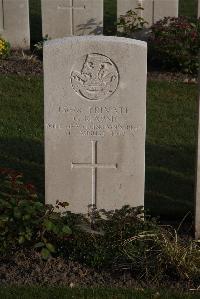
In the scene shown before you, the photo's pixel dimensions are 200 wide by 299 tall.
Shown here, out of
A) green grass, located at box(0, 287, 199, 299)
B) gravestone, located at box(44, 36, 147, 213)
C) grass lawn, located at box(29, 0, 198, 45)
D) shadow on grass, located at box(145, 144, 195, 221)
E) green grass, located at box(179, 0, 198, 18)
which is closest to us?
green grass, located at box(0, 287, 199, 299)

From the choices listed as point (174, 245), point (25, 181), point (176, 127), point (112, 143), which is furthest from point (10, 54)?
Result: point (174, 245)

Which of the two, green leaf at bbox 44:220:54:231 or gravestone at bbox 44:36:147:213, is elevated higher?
gravestone at bbox 44:36:147:213

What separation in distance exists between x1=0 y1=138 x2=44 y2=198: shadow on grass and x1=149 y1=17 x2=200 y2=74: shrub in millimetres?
3516

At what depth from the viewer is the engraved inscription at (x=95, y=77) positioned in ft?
20.3

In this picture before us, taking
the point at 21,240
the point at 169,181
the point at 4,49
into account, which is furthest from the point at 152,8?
the point at 21,240

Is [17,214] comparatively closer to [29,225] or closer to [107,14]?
[29,225]

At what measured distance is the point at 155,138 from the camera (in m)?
9.15

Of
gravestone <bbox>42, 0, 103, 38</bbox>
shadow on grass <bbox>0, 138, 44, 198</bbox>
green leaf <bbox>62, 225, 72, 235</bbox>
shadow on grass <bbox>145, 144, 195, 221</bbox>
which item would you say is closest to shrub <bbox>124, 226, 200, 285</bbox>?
green leaf <bbox>62, 225, 72, 235</bbox>

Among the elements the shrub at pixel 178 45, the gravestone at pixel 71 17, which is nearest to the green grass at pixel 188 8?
the gravestone at pixel 71 17

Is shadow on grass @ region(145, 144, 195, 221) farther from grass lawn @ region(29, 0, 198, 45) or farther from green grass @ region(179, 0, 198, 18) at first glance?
green grass @ region(179, 0, 198, 18)

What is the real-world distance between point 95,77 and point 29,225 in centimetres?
133

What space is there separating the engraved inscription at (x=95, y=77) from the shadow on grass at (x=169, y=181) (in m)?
1.46

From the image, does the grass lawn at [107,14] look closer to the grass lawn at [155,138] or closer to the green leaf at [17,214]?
the grass lawn at [155,138]

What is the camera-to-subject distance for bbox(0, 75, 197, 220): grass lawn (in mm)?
7602
